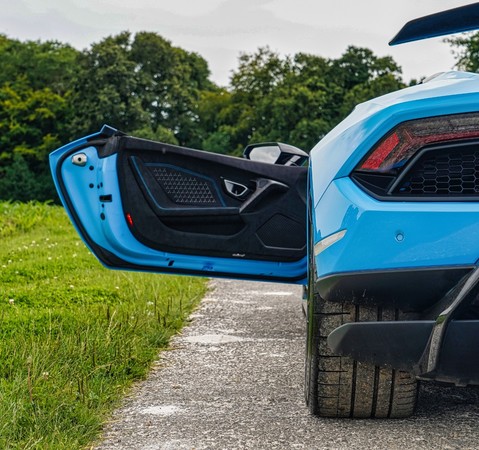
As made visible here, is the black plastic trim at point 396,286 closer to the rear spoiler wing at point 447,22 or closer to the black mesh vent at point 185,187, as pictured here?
the rear spoiler wing at point 447,22

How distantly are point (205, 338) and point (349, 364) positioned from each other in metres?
1.80

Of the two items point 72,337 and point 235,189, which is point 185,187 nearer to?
point 235,189

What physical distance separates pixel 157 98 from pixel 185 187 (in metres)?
46.9

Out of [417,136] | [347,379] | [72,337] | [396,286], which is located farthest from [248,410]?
[417,136]

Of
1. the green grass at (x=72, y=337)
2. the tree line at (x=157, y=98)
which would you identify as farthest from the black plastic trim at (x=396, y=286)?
the tree line at (x=157, y=98)

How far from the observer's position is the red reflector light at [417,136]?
2.38 meters

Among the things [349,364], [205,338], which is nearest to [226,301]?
[205,338]

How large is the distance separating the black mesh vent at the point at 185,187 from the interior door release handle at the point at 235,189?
2.9 inches

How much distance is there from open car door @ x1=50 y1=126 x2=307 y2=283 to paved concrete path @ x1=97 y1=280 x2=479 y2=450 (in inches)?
17.8

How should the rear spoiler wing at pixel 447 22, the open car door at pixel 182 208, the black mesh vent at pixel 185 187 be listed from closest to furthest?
the rear spoiler wing at pixel 447 22, the open car door at pixel 182 208, the black mesh vent at pixel 185 187

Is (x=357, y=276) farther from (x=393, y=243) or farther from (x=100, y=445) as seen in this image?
(x=100, y=445)

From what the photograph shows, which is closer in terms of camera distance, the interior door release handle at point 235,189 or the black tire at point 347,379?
the black tire at point 347,379

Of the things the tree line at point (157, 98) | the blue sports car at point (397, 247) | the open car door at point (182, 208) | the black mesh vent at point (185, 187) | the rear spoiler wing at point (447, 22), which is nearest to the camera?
the blue sports car at point (397, 247)

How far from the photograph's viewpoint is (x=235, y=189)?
405cm
